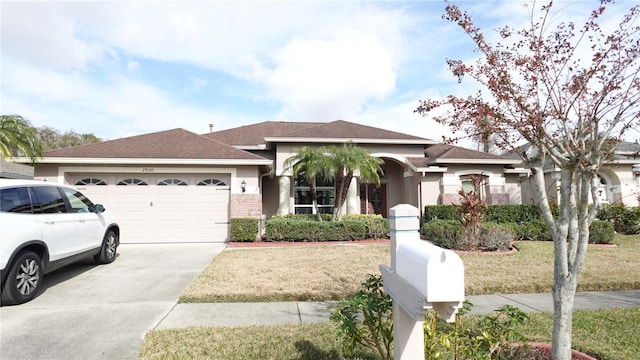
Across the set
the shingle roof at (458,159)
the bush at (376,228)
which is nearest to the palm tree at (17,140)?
the bush at (376,228)

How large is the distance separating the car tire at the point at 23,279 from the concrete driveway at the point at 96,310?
0.14 metres

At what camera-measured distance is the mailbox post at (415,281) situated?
1.68 m

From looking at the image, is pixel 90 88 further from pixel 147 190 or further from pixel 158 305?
pixel 158 305

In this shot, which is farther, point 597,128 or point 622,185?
point 622,185

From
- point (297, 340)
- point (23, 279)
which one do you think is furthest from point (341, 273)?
point (23, 279)

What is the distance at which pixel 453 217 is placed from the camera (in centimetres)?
1394

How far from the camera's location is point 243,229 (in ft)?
39.1

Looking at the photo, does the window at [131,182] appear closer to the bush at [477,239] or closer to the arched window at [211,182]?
the arched window at [211,182]

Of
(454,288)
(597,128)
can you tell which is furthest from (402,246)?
(597,128)

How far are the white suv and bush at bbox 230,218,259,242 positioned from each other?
476 cm

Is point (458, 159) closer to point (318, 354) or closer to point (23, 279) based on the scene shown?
point (318, 354)

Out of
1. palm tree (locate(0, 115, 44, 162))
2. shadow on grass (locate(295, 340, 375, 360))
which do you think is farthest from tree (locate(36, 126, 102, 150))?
shadow on grass (locate(295, 340, 375, 360))

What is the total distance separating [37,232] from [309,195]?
1124 centimetres

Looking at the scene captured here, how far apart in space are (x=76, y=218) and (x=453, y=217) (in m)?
12.9
